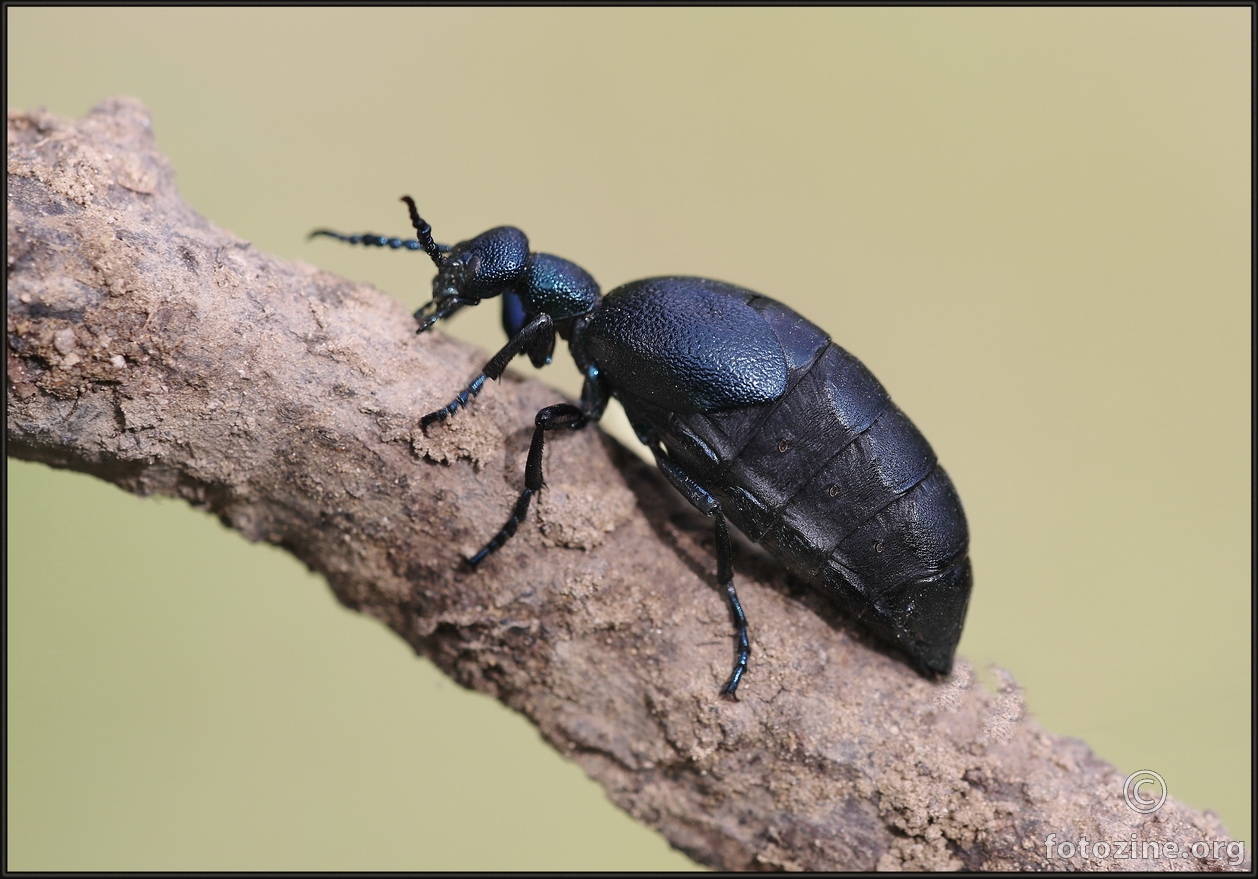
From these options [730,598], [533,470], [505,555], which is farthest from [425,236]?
[730,598]

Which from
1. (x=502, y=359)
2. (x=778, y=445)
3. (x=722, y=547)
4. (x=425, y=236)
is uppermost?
(x=425, y=236)

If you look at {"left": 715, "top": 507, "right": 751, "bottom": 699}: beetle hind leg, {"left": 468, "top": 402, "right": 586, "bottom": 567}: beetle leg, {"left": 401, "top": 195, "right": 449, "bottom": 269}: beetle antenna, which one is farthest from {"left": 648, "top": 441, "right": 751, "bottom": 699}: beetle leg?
{"left": 401, "top": 195, "right": 449, "bottom": 269}: beetle antenna

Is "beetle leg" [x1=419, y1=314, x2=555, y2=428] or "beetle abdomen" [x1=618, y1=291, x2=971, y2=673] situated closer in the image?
"beetle leg" [x1=419, y1=314, x2=555, y2=428]

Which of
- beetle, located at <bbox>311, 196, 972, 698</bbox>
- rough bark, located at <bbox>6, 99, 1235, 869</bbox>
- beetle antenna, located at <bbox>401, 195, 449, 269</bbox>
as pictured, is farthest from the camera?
beetle antenna, located at <bbox>401, 195, 449, 269</bbox>

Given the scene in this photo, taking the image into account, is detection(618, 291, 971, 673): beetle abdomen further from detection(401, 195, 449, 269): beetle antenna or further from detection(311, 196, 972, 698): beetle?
detection(401, 195, 449, 269): beetle antenna

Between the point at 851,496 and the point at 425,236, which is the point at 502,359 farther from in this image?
the point at 851,496

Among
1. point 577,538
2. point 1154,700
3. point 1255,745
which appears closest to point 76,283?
point 577,538

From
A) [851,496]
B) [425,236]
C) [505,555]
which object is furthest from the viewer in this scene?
[425,236]
